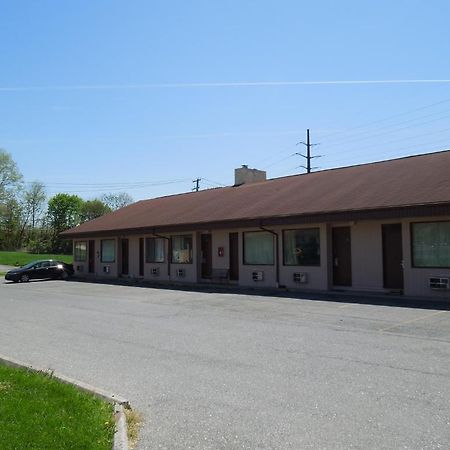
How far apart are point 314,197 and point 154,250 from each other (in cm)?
1072

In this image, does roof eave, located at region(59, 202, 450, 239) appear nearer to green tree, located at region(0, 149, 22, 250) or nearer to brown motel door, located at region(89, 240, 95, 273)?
brown motel door, located at region(89, 240, 95, 273)

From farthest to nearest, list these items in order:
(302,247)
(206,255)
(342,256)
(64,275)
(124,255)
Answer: (64,275), (124,255), (206,255), (302,247), (342,256)

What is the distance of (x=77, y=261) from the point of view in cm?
3669

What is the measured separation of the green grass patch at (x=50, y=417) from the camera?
4.57 metres

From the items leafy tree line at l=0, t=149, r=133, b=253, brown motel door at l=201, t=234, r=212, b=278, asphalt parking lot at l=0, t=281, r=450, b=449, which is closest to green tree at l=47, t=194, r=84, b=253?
leafy tree line at l=0, t=149, r=133, b=253

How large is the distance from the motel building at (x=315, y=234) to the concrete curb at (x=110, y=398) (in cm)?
1200

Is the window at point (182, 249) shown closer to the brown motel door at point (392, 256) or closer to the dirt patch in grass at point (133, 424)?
the brown motel door at point (392, 256)

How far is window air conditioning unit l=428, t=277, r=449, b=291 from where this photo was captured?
52.3ft

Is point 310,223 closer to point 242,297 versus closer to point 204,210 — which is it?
point 242,297

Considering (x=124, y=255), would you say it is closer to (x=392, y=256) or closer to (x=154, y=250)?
(x=154, y=250)

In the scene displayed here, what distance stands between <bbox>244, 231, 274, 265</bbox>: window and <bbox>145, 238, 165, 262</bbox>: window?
6543 millimetres

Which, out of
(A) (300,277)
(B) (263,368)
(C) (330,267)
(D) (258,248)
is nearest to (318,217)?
(C) (330,267)

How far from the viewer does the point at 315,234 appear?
19.9 meters

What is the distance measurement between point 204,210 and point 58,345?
17080mm
